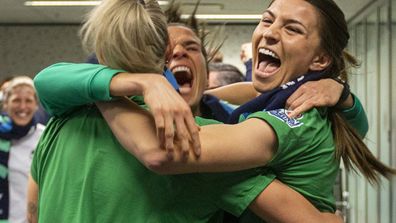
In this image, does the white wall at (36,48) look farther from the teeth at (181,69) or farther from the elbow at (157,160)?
the elbow at (157,160)

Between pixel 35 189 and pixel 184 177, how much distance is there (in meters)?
0.58

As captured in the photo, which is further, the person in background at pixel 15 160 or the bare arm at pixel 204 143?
the person in background at pixel 15 160

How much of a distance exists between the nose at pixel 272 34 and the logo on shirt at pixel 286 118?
246 millimetres

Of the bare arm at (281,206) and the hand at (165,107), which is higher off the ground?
the hand at (165,107)

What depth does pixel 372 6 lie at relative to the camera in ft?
18.7

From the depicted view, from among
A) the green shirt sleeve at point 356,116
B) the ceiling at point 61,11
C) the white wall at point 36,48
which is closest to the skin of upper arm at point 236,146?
the green shirt sleeve at point 356,116

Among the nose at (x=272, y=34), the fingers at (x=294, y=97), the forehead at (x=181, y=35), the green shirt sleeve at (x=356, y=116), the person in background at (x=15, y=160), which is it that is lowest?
the person in background at (x=15, y=160)

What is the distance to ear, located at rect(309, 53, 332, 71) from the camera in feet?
4.85

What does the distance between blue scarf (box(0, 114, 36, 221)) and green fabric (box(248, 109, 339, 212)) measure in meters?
2.82

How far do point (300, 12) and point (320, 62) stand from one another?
0.13m

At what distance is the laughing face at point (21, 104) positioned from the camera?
3970 millimetres

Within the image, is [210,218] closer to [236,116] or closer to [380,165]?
[236,116]

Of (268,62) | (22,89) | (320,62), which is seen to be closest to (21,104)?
(22,89)

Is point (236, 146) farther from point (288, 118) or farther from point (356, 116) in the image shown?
point (356, 116)
